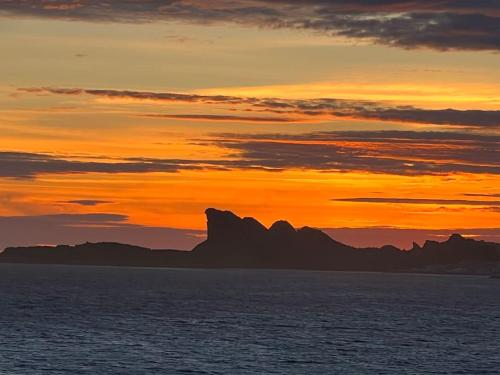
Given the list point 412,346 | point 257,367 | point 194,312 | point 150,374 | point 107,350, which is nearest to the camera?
point 150,374

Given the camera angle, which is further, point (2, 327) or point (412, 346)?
point (2, 327)

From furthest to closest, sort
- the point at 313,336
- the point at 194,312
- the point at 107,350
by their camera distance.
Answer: the point at 194,312, the point at 313,336, the point at 107,350

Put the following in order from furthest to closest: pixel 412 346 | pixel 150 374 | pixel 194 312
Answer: pixel 194 312, pixel 412 346, pixel 150 374

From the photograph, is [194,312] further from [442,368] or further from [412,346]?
[442,368]

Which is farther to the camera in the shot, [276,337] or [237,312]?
[237,312]

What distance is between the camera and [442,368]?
110 metres

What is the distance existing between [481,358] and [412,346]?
43.6 ft

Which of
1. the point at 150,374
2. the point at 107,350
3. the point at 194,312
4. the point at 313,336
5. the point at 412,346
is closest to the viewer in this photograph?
the point at 150,374

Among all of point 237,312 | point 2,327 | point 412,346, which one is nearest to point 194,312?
point 237,312

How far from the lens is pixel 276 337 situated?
461 feet

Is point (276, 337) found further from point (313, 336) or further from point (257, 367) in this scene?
point (257, 367)

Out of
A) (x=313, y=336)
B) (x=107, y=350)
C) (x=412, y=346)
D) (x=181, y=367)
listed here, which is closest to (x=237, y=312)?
(x=313, y=336)

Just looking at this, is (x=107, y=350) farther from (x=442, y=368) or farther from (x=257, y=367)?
(x=442, y=368)

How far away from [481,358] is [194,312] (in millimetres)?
78831
